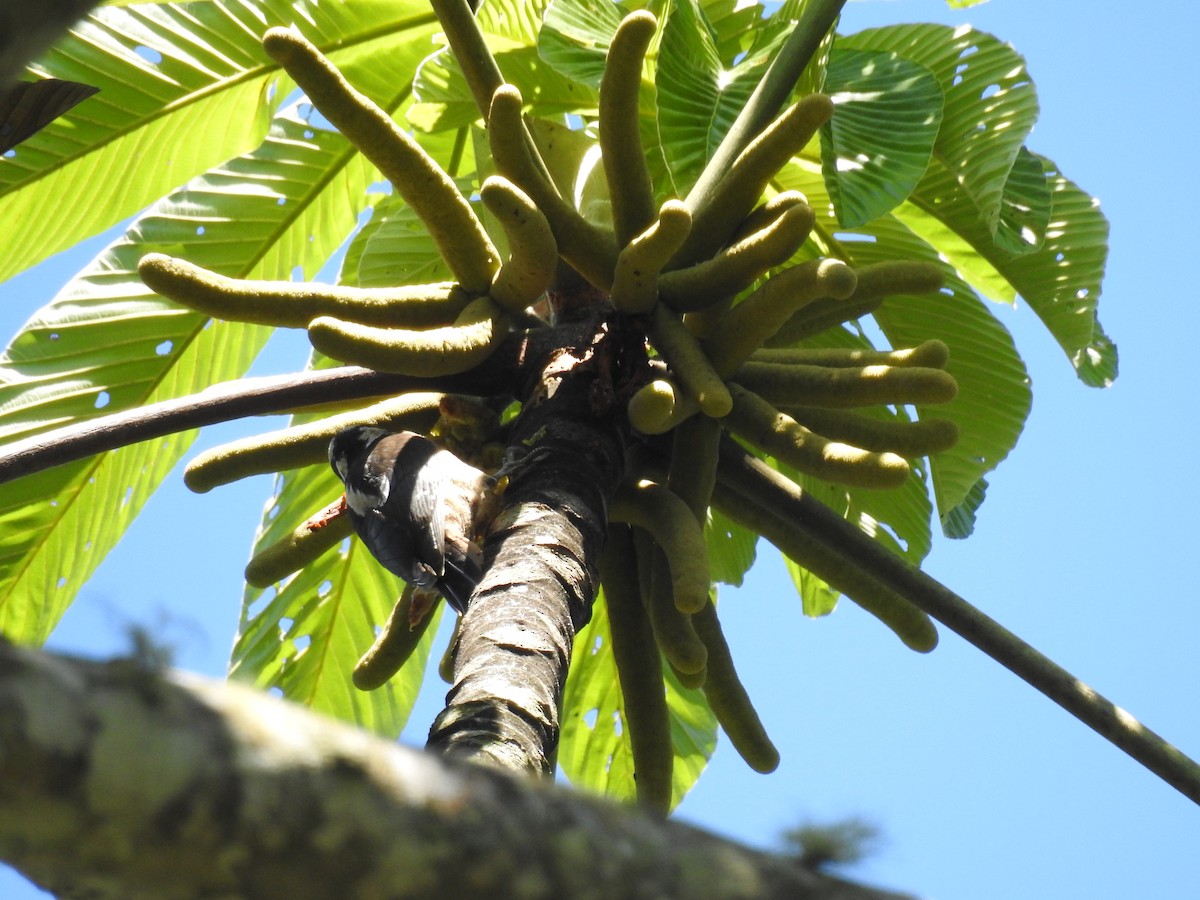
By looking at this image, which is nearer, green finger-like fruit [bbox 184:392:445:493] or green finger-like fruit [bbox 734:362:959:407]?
green finger-like fruit [bbox 734:362:959:407]

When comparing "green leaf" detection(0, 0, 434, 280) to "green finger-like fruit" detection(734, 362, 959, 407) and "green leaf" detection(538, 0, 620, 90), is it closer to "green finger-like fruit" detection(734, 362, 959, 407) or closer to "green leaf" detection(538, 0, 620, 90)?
"green leaf" detection(538, 0, 620, 90)

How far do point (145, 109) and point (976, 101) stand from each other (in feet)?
7.15

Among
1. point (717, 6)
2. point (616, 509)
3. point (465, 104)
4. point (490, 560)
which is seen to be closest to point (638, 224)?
point (616, 509)

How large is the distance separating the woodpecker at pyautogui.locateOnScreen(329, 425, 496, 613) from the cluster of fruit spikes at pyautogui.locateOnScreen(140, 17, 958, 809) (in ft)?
0.25

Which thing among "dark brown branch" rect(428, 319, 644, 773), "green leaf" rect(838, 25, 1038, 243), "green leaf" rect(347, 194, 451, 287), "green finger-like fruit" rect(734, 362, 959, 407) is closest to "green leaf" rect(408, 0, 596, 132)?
"green leaf" rect(347, 194, 451, 287)

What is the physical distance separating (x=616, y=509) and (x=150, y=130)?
2.04 m

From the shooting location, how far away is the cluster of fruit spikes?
1851 mm

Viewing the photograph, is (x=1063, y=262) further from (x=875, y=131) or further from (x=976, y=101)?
(x=875, y=131)

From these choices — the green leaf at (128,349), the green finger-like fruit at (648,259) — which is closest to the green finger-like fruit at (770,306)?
the green finger-like fruit at (648,259)

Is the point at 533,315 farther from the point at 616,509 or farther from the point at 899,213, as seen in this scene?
the point at 899,213

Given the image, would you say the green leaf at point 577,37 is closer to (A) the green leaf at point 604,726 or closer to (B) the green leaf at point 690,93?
(B) the green leaf at point 690,93

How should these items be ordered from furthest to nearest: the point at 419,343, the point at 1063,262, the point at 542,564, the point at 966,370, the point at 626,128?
the point at 966,370, the point at 1063,262, the point at 626,128, the point at 419,343, the point at 542,564

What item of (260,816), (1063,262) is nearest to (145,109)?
(1063,262)

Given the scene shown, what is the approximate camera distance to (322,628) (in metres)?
3.50
